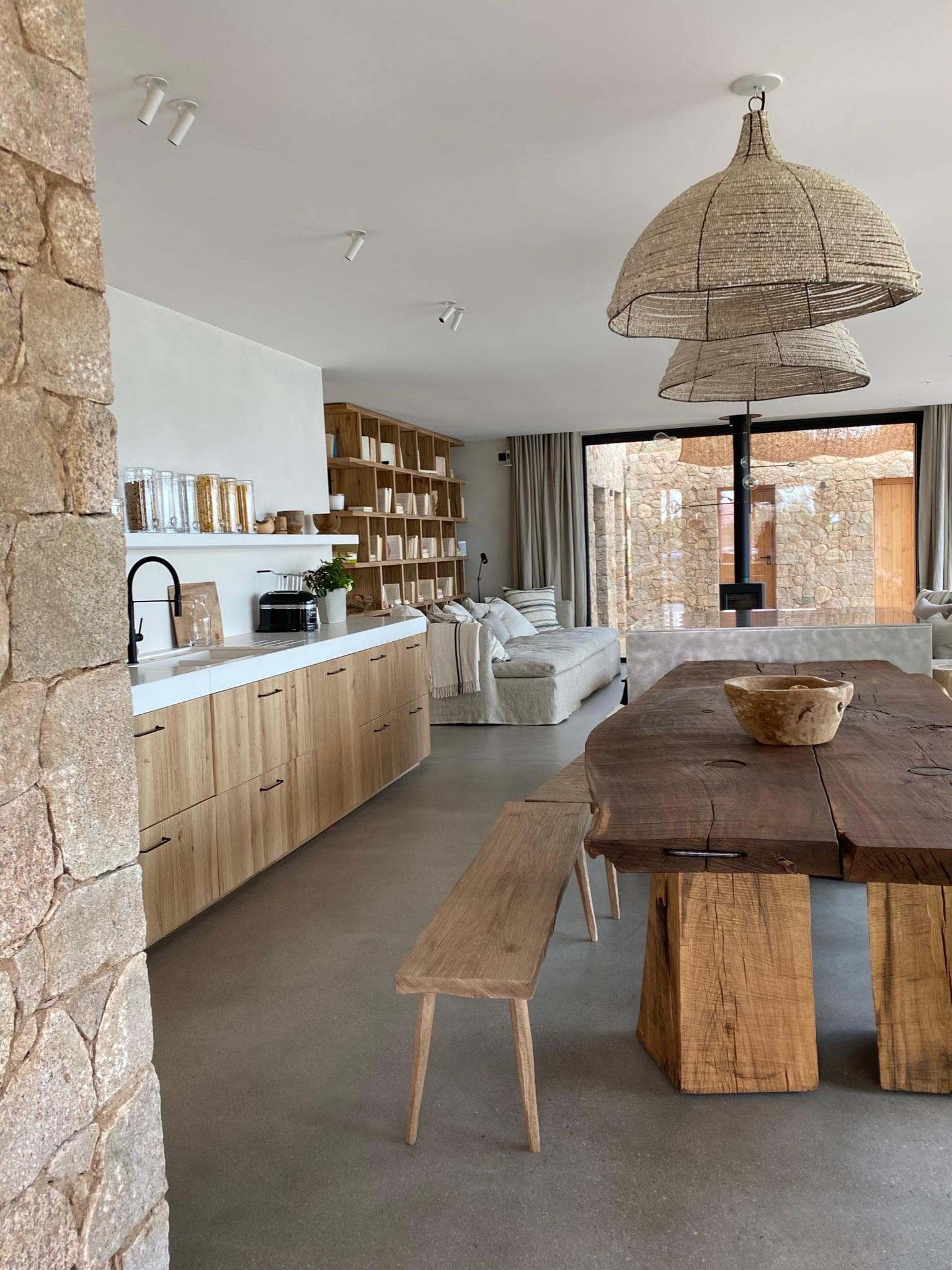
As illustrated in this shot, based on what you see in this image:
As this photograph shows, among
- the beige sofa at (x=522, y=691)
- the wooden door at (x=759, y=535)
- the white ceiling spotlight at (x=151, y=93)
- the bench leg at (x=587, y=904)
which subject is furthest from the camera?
the wooden door at (x=759, y=535)

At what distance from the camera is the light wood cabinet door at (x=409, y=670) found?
17.6ft

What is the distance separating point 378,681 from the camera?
5.07m

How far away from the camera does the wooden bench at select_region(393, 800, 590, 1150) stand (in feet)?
6.25

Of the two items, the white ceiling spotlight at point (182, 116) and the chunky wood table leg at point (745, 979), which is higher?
the white ceiling spotlight at point (182, 116)

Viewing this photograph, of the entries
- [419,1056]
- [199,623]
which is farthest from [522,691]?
[419,1056]

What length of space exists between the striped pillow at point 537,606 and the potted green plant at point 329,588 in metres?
4.03

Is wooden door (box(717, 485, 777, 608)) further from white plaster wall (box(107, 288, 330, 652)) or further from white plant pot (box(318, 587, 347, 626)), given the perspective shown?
white plant pot (box(318, 587, 347, 626))

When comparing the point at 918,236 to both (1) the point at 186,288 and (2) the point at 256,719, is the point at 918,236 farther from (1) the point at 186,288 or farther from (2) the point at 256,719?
(2) the point at 256,719

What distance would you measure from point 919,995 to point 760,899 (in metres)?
0.42

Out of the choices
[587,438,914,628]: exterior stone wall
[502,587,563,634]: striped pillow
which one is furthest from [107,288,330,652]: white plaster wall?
[587,438,914,628]: exterior stone wall

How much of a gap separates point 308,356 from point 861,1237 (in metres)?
5.00

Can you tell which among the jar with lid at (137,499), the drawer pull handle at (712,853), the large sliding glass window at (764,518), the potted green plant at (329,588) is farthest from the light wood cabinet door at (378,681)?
the large sliding glass window at (764,518)

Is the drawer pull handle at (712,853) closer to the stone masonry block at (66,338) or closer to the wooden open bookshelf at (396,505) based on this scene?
Answer: the stone masonry block at (66,338)

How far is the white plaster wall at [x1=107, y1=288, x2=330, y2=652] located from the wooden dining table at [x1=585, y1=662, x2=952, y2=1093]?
106 inches
